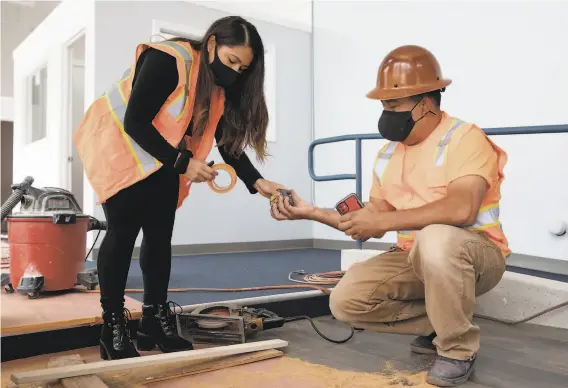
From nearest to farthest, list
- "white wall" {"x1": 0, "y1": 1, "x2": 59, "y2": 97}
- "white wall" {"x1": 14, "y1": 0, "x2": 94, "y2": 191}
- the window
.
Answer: "white wall" {"x1": 14, "y1": 0, "x2": 94, "y2": 191}
the window
"white wall" {"x1": 0, "y1": 1, "x2": 59, "y2": 97}

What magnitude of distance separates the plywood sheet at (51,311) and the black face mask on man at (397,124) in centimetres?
127

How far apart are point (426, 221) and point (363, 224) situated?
197mm

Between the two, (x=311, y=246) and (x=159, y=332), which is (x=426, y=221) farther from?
(x=311, y=246)

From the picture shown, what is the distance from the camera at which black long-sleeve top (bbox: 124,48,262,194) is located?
63.8 inches

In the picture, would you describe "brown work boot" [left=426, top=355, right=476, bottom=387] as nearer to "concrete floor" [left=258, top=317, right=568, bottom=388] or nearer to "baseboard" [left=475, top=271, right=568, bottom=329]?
"concrete floor" [left=258, top=317, right=568, bottom=388]

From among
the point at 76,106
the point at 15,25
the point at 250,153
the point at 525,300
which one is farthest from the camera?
the point at 15,25

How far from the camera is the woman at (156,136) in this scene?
1.66 m

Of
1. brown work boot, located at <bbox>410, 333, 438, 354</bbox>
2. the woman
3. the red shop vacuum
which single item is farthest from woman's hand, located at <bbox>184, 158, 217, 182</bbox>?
the red shop vacuum

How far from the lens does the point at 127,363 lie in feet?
5.32

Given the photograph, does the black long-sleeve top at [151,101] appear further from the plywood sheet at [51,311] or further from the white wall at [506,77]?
the white wall at [506,77]

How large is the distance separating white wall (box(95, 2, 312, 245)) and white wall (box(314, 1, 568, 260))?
0.74 metres

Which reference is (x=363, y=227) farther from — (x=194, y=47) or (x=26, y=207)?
(x=26, y=207)

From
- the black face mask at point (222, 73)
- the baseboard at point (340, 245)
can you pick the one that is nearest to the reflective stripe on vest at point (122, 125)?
the black face mask at point (222, 73)

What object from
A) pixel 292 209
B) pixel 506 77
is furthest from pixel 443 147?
pixel 506 77
